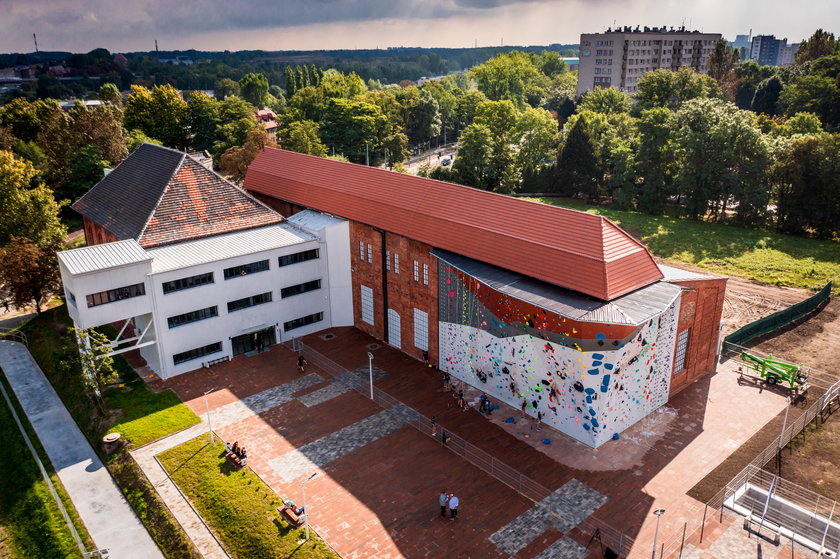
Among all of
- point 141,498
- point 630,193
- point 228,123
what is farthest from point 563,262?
point 228,123

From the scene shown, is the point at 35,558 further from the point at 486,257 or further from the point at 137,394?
the point at 486,257

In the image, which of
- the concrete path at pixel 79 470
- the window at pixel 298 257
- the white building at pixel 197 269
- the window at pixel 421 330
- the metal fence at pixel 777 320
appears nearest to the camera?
the concrete path at pixel 79 470

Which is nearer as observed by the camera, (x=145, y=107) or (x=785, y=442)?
(x=785, y=442)

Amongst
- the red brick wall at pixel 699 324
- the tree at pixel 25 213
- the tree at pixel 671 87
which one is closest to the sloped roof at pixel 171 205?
the tree at pixel 25 213

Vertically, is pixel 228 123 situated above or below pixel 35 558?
above

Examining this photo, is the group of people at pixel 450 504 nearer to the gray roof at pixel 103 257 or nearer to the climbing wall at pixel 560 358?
the climbing wall at pixel 560 358

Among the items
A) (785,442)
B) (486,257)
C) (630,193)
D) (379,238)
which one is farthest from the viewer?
(630,193)

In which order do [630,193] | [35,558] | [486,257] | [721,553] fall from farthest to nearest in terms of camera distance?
[630,193]
[486,257]
[35,558]
[721,553]
